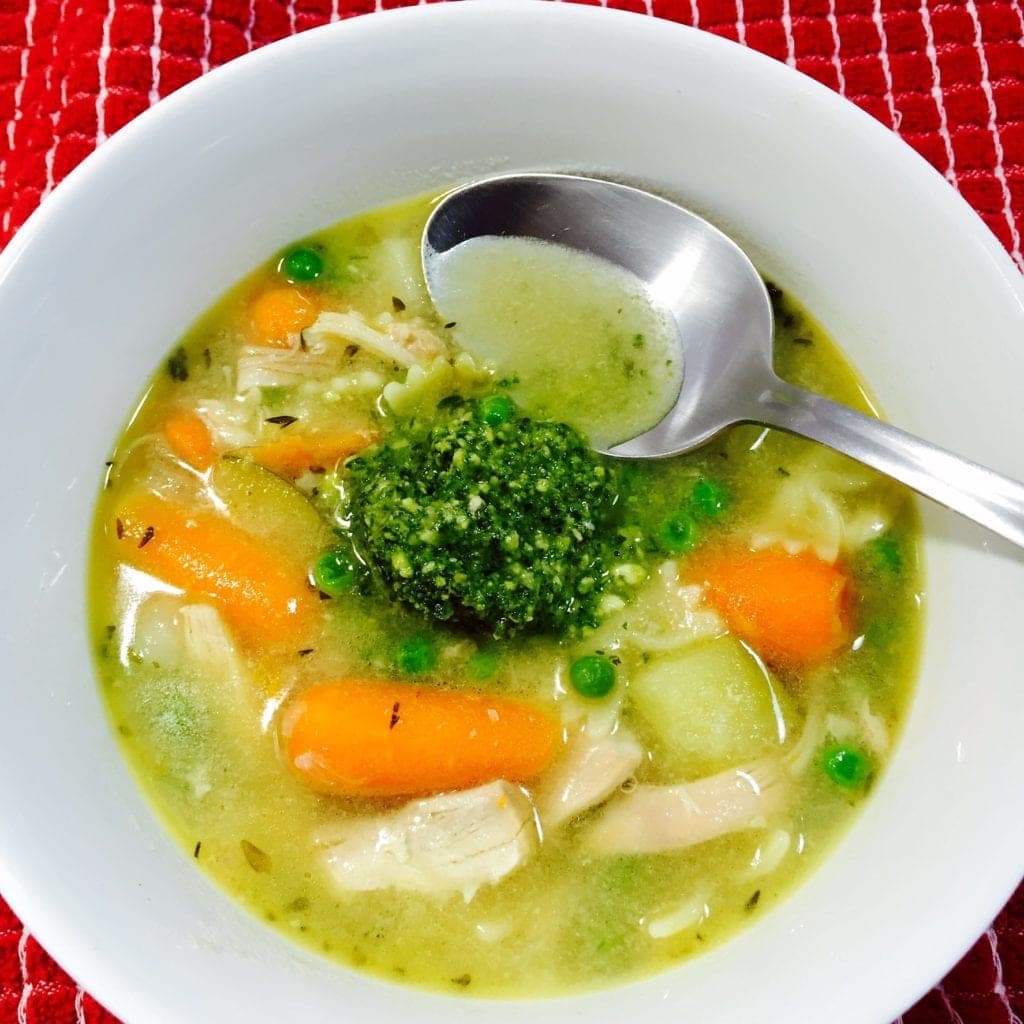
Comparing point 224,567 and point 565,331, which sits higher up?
point 565,331

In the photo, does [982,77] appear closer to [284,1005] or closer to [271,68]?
[271,68]

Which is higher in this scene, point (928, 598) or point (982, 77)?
point (982, 77)

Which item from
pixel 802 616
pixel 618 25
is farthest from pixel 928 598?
pixel 618 25

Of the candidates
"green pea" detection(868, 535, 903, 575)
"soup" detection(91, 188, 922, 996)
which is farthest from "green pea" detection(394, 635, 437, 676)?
"green pea" detection(868, 535, 903, 575)

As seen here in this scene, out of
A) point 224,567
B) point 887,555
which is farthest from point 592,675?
point 224,567

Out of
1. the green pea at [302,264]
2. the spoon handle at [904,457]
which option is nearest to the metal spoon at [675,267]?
the spoon handle at [904,457]

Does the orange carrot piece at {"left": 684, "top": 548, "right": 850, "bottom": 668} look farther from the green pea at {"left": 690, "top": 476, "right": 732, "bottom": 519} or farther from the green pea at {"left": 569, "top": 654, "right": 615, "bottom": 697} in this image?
the green pea at {"left": 569, "top": 654, "right": 615, "bottom": 697}

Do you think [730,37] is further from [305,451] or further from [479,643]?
[479,643]
